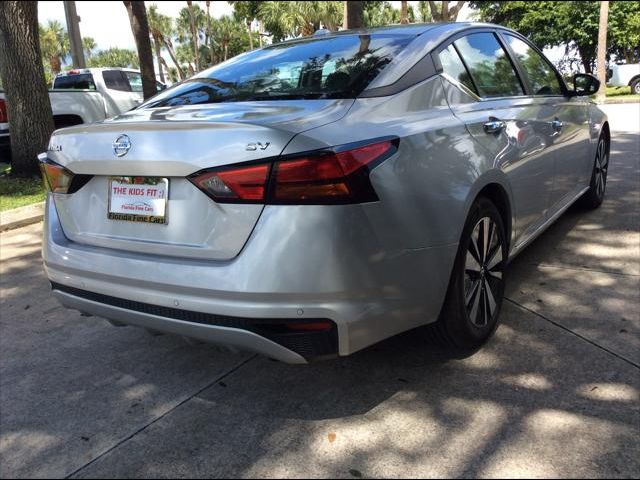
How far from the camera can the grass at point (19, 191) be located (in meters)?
7.42

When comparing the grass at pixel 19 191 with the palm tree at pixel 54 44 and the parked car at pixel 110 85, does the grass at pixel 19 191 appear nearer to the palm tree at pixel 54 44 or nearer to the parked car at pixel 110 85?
the parked car at pixel 110 85

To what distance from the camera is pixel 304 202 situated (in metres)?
2.18

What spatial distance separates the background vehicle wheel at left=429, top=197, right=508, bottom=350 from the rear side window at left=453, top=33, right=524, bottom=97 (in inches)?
31.2

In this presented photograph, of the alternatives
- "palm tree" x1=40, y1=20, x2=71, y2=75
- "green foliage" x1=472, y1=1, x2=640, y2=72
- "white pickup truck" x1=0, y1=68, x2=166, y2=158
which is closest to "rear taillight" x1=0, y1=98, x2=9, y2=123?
"white pickup truck" x1=0, y1=68, x2=166, y2=158

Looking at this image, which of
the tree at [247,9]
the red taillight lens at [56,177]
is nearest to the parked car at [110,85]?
the red taillight lens at [56,177]

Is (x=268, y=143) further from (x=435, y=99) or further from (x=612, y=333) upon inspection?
(x=612, y=333)

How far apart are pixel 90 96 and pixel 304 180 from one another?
447 inches

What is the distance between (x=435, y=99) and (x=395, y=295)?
101cm

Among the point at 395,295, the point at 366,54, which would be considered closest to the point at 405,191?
the point at 395,295

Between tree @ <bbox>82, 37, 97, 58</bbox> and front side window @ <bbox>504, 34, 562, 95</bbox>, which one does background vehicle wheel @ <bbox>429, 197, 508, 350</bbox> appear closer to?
front side window @ <bbox>504, 34, 562, 95</bbox>

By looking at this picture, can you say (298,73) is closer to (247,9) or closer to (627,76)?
(627,76)

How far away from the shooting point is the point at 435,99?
285cm

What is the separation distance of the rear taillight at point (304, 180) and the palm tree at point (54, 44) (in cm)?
5492

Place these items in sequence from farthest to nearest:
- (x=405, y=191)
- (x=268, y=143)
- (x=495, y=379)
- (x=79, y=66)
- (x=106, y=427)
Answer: (x=79, y=66), (x=495, y=379), (x=106, y=427), (x=405, y=191), (x=268, y=143)
